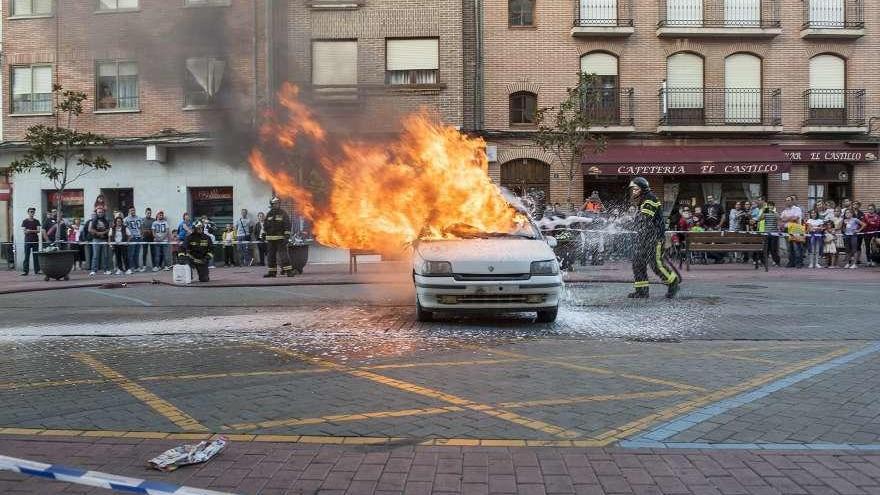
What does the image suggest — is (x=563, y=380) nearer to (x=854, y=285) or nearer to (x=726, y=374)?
(x=726, y=374)

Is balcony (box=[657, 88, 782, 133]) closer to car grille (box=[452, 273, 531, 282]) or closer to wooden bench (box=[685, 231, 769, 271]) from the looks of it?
wooden bench (box=[685, 231, 769, 271])

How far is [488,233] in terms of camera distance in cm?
957

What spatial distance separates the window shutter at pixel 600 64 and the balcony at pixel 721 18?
179 cm

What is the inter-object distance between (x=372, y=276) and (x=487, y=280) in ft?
27.1

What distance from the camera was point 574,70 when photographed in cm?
Result: 2303

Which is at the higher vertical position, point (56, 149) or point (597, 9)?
point (597, 9)

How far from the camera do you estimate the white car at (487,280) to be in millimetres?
8266

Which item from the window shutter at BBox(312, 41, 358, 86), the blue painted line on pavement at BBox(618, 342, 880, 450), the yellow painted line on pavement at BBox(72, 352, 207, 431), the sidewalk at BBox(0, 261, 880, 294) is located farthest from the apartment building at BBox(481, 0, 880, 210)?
the yellow painted line on pavement at BBox(72, 352, 207, 431)

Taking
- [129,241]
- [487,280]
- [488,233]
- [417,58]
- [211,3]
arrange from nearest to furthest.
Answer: [487,280] < [211,3] < [488,233] < [129,241] < [417,58]

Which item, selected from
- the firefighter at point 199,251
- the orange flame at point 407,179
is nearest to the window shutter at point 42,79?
the firefighter at point 199,251

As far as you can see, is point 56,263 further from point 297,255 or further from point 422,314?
point 422,314

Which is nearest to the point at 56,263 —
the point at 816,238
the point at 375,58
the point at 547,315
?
the point at 375,58

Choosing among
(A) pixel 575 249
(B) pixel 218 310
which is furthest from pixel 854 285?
(B) pixel 218 310

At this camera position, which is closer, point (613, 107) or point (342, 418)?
point (342, 418)
